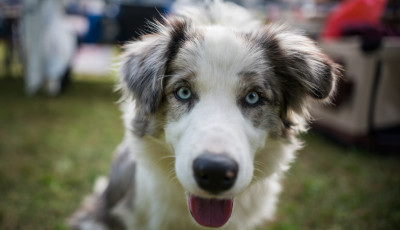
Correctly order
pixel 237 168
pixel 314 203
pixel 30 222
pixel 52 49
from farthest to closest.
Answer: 1. pixel 52 49
2. pixel 314 203
3. pixel 30 222
4. pixel 237 168

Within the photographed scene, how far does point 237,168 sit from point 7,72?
27.4 ft

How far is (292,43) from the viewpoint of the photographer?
6.88 feet

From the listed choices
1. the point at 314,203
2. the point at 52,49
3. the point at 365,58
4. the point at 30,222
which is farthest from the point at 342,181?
the point at 52,49

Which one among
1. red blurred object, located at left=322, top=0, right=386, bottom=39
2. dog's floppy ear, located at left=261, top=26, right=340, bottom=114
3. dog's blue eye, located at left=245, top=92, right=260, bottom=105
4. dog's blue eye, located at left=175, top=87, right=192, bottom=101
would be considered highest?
red blurred object, located at left=322, top=0, right=386, bottom=39

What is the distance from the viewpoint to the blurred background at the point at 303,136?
10.5 ft

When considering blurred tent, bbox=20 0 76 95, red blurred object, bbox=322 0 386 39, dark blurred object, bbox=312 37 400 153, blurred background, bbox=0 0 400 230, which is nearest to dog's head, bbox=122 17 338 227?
blurred background, bbox=0 0 400 230

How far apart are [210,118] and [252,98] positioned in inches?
14.1

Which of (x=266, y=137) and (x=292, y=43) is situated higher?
(x=292, y=43)

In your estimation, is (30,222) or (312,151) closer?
(30,222)

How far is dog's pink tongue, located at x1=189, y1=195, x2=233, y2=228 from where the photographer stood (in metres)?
1.79

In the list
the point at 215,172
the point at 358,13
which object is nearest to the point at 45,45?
the point at 358,13

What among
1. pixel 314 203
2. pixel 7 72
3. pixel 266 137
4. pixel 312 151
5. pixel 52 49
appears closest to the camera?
pixel 266 137

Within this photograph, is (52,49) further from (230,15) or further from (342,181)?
(342,181)

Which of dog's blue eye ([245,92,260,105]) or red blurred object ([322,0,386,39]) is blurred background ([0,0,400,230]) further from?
dog's blue eye ([245,92,260,105])
